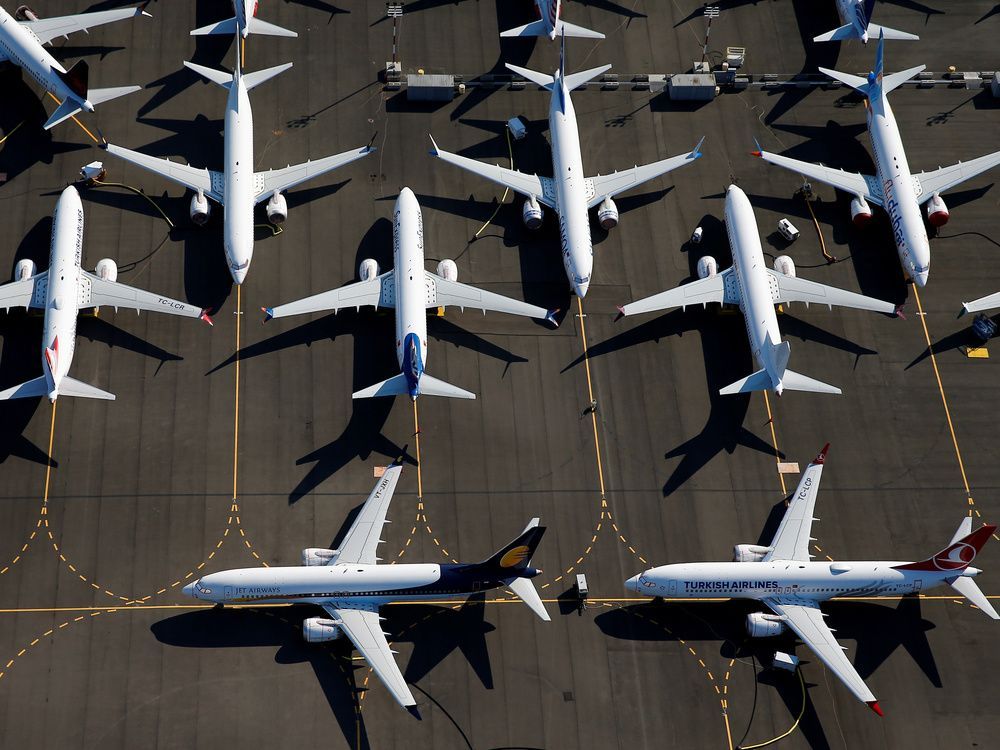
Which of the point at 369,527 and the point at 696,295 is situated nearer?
the point at 369,527

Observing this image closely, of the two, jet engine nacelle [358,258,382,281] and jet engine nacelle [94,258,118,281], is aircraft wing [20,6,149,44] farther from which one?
jet engine nacelle [358,258,382,281]

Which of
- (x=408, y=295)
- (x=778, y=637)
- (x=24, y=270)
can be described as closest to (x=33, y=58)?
(x=24, y=270)

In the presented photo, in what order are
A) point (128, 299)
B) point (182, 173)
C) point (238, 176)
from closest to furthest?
point (128, 299)
point (238, 176)
point (182, 173)

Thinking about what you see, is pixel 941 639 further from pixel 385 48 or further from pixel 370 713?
pixel 385 48

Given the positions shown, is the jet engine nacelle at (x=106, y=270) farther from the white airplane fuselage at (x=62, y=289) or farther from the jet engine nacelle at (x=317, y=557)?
the jet engine nacelle at (x=317, y=557)

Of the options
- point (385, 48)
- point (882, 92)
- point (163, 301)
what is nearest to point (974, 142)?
point (882, 92)

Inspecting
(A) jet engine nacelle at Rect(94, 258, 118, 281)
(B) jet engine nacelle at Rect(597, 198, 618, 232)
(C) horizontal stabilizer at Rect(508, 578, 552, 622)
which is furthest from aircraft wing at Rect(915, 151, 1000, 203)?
(A) jet engine nacelle at Rect(94, 258, 118, 281)

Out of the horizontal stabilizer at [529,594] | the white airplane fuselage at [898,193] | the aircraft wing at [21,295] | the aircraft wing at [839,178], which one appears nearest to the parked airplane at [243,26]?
the aircraft wing at [21,295]

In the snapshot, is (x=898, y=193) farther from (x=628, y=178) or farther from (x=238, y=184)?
(x=238, y=184)
